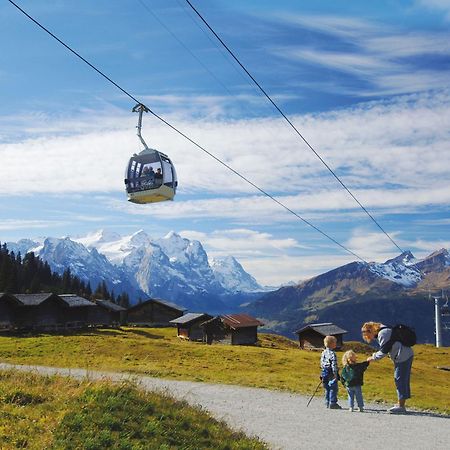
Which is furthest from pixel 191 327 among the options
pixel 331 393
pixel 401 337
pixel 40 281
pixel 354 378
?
pixel 40 281

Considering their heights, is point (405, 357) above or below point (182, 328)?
above

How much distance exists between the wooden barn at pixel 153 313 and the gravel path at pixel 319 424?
84.5 m

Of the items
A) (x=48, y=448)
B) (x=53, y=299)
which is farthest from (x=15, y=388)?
(x=53, y=299)

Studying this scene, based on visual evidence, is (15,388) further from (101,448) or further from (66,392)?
(101,448)

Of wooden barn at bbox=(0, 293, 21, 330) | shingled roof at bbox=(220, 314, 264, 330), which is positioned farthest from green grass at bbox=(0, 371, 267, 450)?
wooden barn at bbox=(0, 293, 21, 330)

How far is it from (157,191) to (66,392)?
10.5m

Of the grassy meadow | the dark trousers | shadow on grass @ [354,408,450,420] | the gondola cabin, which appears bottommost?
the grassy meadow

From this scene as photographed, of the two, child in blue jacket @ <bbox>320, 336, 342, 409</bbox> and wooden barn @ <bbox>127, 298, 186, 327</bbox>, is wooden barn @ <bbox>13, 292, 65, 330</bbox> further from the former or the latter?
child in blue jacket @ <bbox>320, 336, 342, 409</bbox>

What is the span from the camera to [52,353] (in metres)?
44.8

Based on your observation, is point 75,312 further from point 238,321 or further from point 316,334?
point 316,334

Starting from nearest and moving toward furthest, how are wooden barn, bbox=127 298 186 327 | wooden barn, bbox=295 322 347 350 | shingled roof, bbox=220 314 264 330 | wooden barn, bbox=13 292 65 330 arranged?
wooden barn, bbox=13 292 65 330 < shingled roof, bbox=220 314 264 330 < wooden barn, bbox=295 322 347 350 < wooden barn, bbox=127 298 186 327

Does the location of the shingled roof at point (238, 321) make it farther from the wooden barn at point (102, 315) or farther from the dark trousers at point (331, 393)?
the dark trousers at point (331, 393)

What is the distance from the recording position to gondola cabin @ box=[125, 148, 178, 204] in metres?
22.1

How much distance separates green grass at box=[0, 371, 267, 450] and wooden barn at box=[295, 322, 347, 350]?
72922mm
